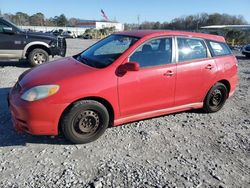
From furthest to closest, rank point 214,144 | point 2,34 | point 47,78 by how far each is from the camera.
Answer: point 2,34 → point 214,144 → point 47,78

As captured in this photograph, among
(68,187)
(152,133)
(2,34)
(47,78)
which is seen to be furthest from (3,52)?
(68,187)

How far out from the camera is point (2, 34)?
9.55m

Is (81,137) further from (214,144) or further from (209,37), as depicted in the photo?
(209,37)

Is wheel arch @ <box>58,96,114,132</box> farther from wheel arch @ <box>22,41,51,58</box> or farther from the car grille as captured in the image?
the car grille

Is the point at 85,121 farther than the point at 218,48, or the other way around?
the point at 218,48

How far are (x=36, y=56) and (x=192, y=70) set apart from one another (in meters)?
6.91

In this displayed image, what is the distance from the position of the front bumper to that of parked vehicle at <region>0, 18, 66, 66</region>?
21.6 ft

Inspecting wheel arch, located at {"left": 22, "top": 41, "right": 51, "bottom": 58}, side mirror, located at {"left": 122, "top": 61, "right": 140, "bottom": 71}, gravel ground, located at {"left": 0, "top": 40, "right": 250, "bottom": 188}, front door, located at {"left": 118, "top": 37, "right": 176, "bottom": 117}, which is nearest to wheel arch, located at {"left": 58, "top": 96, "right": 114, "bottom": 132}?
front door, located at {"left": 118, "top": 37, "right": 176, "bottom": 117}

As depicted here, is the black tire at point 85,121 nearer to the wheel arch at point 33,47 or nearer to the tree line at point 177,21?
the wheel arch at point 33,47

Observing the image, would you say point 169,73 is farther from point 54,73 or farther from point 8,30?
point 8,30

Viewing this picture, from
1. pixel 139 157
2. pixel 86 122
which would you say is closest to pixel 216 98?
pixel 139 157

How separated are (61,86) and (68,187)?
1369 millimetres

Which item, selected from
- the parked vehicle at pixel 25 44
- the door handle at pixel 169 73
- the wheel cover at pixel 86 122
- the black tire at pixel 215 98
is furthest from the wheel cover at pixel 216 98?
the parked vehicle at pixel 25 44

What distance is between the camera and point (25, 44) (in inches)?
388
